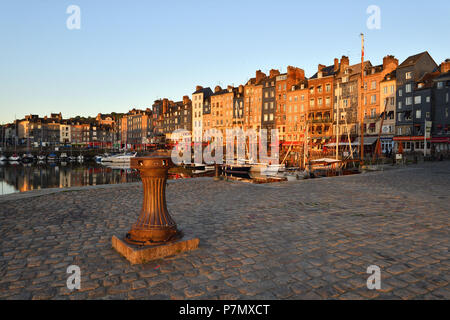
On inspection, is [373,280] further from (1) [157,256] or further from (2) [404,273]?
(1) [157,256]

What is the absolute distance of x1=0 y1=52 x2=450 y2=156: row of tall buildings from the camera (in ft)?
146

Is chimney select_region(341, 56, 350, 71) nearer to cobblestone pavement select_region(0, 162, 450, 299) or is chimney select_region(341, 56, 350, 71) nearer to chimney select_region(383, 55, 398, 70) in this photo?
chimney select_region(383, 55, 398, 70)

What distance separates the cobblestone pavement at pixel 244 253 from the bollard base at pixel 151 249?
5.1 inches

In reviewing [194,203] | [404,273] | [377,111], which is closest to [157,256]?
[404,273]

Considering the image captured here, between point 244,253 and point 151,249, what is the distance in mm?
1391

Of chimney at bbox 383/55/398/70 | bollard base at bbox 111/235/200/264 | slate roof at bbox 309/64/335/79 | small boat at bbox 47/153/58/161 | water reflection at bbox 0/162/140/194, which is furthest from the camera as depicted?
small boat at bbox 47/153/58/161

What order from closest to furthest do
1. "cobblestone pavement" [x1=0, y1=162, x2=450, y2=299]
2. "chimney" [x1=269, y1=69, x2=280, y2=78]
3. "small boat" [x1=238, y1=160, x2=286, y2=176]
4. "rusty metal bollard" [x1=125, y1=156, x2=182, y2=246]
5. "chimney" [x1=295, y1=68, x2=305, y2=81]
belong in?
"cobblestone pavement" [x1=0, y1=162, x2=450, y2=299]
"rusty metal bollard" [x1=125, y1=156, x2=182, y2=246]
"small boat" [x1=238, y1=160, x2=286, y2=176]
"chimney" [x1=295, y1=68, x2=305, y2=81]
"chimney" [x1=269, y1=69, x2=280, y2=78]

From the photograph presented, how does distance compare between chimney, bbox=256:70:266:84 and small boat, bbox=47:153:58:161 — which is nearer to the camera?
chimney, bbox=256:70:266:84

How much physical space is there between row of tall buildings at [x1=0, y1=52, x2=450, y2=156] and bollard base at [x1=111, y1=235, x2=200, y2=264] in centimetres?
2486

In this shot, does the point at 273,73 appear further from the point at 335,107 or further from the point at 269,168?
the point at 269,168

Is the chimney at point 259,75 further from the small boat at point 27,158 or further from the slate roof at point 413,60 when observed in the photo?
the small boat at point 27,158

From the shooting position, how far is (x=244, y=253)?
443cm

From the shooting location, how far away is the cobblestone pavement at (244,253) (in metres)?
3.28

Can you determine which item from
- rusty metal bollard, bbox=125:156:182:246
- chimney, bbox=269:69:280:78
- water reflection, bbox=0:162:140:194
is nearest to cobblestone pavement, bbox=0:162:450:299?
rusty metal bollard, bbox=125:156:182:246
